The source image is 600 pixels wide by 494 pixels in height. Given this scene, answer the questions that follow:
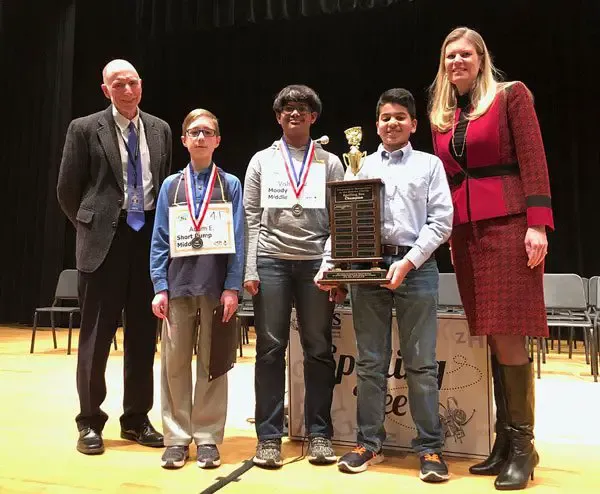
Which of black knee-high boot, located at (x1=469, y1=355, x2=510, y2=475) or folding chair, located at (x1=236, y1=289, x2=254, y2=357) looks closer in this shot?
black knee-high boot, located at (x1=469, y1=355, x2=510, y2=475)

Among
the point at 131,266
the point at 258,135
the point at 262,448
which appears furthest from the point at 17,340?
the point at 262,448

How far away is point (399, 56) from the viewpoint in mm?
7648

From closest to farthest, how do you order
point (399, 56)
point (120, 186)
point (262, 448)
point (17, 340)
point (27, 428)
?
point (262, 448) < point (120, 186) < point (27, 428) < point (17, 340) < point (399, 56)

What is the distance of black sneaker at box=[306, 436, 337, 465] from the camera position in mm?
2281

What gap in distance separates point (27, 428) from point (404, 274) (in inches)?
82.8

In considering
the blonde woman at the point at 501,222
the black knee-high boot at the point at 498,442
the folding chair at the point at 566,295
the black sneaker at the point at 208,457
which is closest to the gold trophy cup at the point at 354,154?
the blonde woman at the point at 501,222

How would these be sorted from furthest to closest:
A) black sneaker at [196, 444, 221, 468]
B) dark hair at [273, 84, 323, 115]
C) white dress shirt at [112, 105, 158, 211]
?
white dress shirt at [112, 105, 158, 211]
dark hair at [273, 84, 323, 115]
black sneaker at [196, 444, 221, 468]

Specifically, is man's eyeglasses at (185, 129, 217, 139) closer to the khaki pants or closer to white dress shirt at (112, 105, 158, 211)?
white dress shirt at (112, 105, 158, 211)

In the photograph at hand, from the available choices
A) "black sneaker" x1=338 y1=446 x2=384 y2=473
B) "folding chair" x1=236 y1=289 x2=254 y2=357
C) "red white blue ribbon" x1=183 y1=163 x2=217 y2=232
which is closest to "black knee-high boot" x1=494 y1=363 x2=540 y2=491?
"black sneaker" x1=338 y1=446 x2=384 y2=473

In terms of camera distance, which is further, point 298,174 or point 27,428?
point 27,428

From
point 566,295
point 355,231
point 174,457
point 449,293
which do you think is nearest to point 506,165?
point 355,231

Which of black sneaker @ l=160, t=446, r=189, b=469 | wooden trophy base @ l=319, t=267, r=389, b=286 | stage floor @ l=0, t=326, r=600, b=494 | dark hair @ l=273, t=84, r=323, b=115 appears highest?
dark hair @ l=273, t=84, r=323, b=115

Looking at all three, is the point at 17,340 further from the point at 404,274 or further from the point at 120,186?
the point at 404,274

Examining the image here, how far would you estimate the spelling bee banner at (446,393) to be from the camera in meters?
2.42
